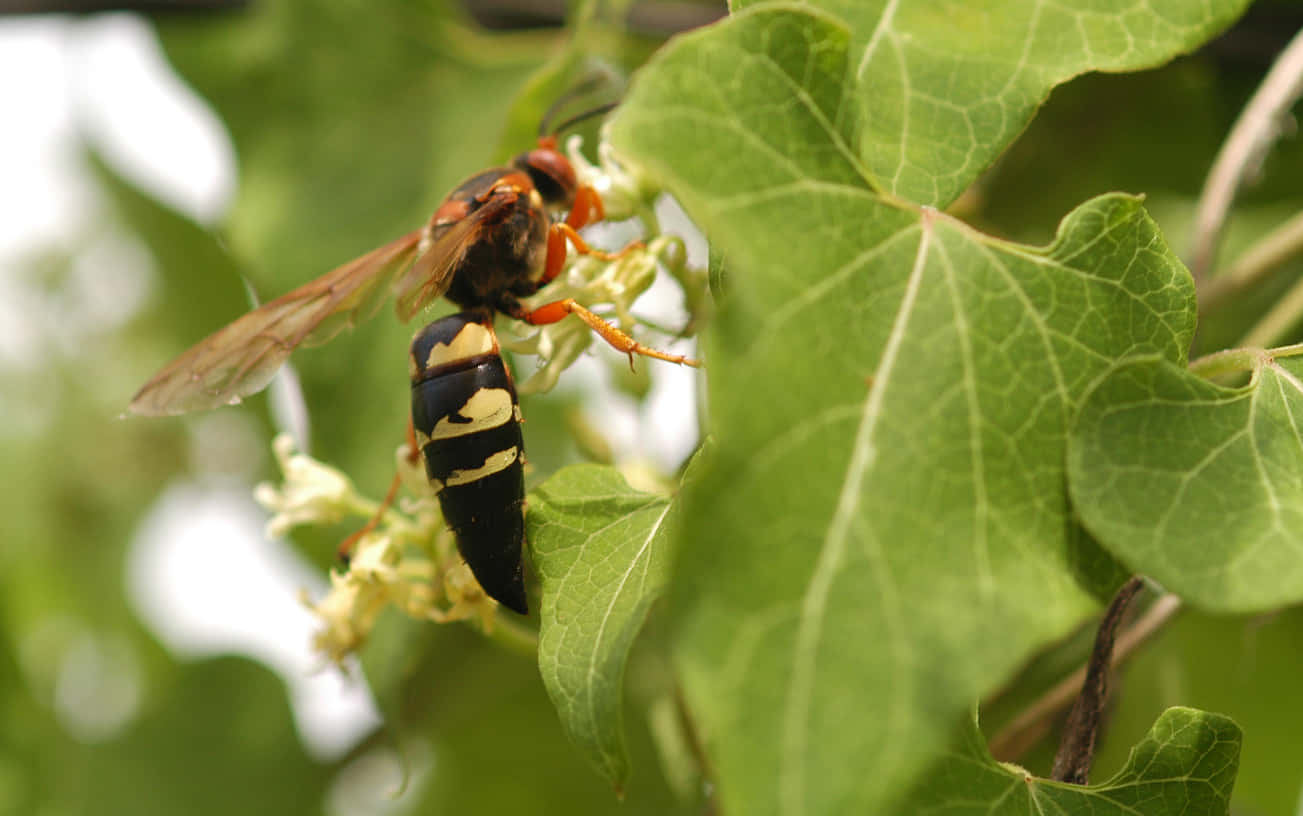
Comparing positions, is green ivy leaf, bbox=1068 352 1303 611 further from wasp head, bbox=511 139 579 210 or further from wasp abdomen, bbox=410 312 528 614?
wasp head, bbox=511 139 579 210

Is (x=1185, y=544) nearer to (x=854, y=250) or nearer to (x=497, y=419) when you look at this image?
(x=854, y=250)

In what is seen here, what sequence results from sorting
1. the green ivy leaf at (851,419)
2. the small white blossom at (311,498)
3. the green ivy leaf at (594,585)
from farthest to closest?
the small white blossom at (311,498), the green ivy leaf at (594,585), the green ivy leaf at (851,419)

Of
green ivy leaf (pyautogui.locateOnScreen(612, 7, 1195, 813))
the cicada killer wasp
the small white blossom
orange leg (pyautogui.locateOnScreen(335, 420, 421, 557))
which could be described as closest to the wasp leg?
the cicada killer wasp

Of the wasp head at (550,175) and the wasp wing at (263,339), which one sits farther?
the wasp head at (550,175)

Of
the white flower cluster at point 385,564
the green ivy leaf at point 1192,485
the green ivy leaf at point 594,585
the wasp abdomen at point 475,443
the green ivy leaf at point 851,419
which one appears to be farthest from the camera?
the white flower cluster at point 385,564

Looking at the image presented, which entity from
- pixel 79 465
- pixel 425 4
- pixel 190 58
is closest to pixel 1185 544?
pixel 425 4

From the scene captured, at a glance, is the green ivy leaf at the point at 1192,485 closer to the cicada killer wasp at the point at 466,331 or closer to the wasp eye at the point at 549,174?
the cicada killer wasp at the point at 466,331

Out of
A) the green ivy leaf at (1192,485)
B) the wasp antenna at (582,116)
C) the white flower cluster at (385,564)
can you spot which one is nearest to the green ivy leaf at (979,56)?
the green ivy leaf at (1192,485)
